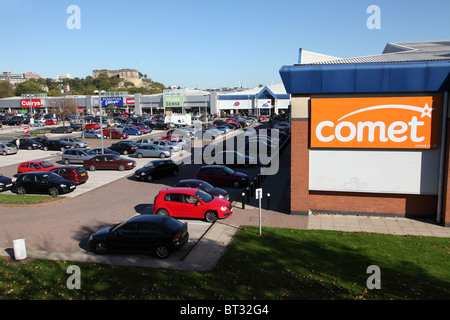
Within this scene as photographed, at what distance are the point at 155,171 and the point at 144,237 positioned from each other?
1265 cm

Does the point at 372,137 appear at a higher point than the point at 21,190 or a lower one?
higher

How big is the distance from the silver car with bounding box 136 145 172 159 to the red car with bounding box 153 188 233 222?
55.8ft

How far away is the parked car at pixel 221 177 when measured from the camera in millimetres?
22578

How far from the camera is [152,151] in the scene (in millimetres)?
33688

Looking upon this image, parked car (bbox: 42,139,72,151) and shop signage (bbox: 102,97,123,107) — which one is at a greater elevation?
shop signage (bbox: 102,97,123,107)

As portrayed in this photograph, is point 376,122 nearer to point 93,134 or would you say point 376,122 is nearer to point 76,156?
point 76,156

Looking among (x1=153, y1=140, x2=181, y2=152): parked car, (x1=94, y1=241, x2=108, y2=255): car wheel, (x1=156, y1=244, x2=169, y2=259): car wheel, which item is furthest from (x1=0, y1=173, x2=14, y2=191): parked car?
(x1=156, y1=244, x2=169, y2=259): car wheel

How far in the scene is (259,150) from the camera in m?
32.3

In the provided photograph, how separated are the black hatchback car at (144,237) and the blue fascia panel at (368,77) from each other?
8.49m

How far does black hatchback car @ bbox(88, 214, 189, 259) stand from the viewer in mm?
12602

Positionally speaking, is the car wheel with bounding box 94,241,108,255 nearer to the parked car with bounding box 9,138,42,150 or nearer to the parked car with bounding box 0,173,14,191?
the parked car with bounding box 0,173,14,191

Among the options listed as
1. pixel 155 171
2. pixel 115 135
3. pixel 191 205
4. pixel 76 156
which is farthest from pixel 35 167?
pixel 115 135
